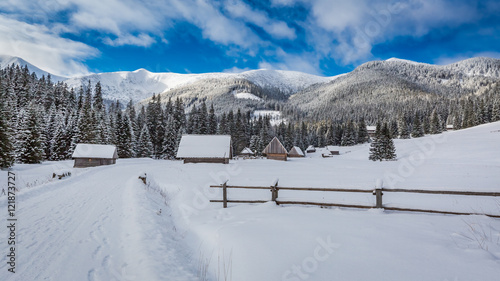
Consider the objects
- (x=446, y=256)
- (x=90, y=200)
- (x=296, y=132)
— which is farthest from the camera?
(x=296, y=132)

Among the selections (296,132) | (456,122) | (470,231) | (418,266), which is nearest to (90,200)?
(418,266)

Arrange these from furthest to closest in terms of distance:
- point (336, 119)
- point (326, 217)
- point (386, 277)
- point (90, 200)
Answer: point (336, 119)
point (90, 200)
point (326, 217)
point (386, 277)

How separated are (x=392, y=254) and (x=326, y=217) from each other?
253cm

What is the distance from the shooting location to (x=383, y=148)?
49.6 meters

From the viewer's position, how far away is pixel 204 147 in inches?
1585

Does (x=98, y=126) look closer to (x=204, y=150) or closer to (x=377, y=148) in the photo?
(x=204, y=150)

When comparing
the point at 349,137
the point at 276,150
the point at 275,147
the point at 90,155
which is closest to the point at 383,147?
the point at 276,150

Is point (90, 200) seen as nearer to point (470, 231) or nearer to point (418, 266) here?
point (418, 266)

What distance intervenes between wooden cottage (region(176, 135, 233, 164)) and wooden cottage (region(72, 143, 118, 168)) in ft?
49.6

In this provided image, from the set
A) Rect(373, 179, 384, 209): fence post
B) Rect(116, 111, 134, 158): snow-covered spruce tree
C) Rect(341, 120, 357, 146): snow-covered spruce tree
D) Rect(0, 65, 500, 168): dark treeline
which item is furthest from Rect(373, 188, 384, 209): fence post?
Rect(341, 120, 357, 146): snow-covered spruce tree

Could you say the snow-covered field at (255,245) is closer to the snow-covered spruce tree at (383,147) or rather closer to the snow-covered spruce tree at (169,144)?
the snow-covered spruce tree at (383,147)

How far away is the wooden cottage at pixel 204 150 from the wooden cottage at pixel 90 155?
1512cm

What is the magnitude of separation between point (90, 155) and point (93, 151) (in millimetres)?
990

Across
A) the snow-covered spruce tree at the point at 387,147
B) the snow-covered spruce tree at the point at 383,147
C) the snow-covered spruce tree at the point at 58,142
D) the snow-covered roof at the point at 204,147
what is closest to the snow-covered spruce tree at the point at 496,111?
the snow-covered spruce tree at the point at 383,147
